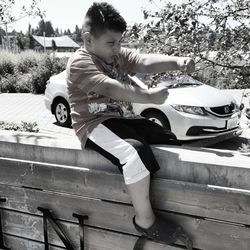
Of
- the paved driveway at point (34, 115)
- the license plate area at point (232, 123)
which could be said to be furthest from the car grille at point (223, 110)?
the paved driveway at point (34, 115)

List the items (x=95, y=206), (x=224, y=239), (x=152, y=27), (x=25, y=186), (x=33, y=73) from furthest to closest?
(x=33, y=73) < (x=152, y=27) < (x=25, y=186) < (x=95, y=206) < (x=224, y=239)

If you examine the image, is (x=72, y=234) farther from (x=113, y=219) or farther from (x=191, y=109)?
(x=191, y=109)

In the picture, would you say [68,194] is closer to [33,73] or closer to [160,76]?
[160,76]

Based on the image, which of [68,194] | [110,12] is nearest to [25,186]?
[68,194]

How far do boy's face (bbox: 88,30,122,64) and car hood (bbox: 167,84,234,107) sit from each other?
408cm

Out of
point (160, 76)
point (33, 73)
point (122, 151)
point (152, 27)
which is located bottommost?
point (33, 73)

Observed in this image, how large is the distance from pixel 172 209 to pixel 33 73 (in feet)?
48.7

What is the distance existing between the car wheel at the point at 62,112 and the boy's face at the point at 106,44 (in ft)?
19.9

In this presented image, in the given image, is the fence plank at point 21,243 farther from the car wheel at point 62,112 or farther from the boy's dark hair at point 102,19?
the car wheel at point 62,112

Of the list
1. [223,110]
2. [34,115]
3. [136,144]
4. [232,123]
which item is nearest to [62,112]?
[34,115]

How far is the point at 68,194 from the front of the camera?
7.64 feet

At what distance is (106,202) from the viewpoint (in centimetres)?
219

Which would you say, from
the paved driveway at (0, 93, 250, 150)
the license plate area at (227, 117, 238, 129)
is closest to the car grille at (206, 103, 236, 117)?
the license plate area at (227, 117, 238, 129)

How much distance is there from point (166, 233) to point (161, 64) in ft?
3.03
